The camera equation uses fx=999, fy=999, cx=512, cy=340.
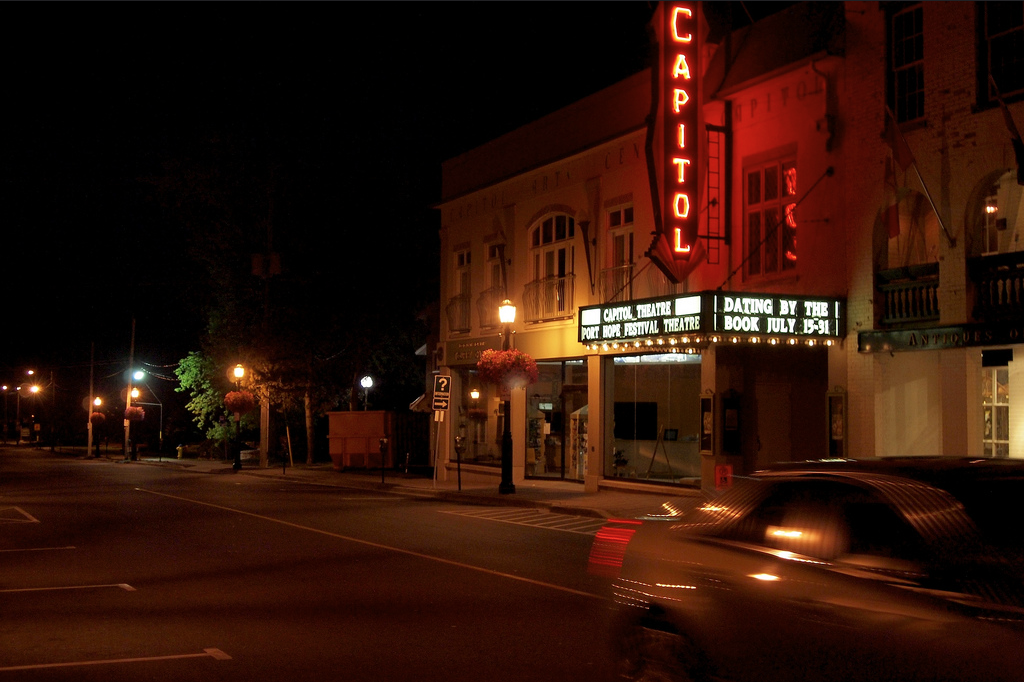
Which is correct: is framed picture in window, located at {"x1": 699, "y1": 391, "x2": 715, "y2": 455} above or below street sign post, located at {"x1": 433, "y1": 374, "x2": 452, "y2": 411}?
below

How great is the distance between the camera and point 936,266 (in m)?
17.5

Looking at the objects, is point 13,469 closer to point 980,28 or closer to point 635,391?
point 635,391

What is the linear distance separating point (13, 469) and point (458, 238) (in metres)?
22.4

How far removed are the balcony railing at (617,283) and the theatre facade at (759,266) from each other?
59mm

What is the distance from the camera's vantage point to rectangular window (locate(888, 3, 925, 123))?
17.9 m

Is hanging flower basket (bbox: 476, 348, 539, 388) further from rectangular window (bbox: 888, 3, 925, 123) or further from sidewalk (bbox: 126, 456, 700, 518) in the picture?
rectangular window (bbox: 888, 3, 925, 123)

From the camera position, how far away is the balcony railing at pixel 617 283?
24.0 metres

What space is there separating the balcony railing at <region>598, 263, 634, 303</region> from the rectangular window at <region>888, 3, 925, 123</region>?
298 inches

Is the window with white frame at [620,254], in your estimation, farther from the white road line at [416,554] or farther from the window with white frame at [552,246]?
the white road line at [416,554]

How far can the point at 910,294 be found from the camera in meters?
18.0

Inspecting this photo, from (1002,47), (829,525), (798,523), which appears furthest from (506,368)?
(829,525)

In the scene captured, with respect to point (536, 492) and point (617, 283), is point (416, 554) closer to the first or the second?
point (536, 492)

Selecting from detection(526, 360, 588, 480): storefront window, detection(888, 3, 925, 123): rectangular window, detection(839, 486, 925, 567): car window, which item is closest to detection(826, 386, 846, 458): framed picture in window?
detection(888, 3, 925, 123): rectangular window

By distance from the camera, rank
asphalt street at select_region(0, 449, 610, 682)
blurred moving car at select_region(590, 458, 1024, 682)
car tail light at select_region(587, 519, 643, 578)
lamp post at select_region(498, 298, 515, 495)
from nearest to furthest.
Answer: blurred moving car at select_region(590, 458, 1024, 682), car tail light at select_region(587, 519, 643, 578), asphalt street at select_region(0, 449, 610, 682), lamp post at select_region(498, 298, 515, 495)
